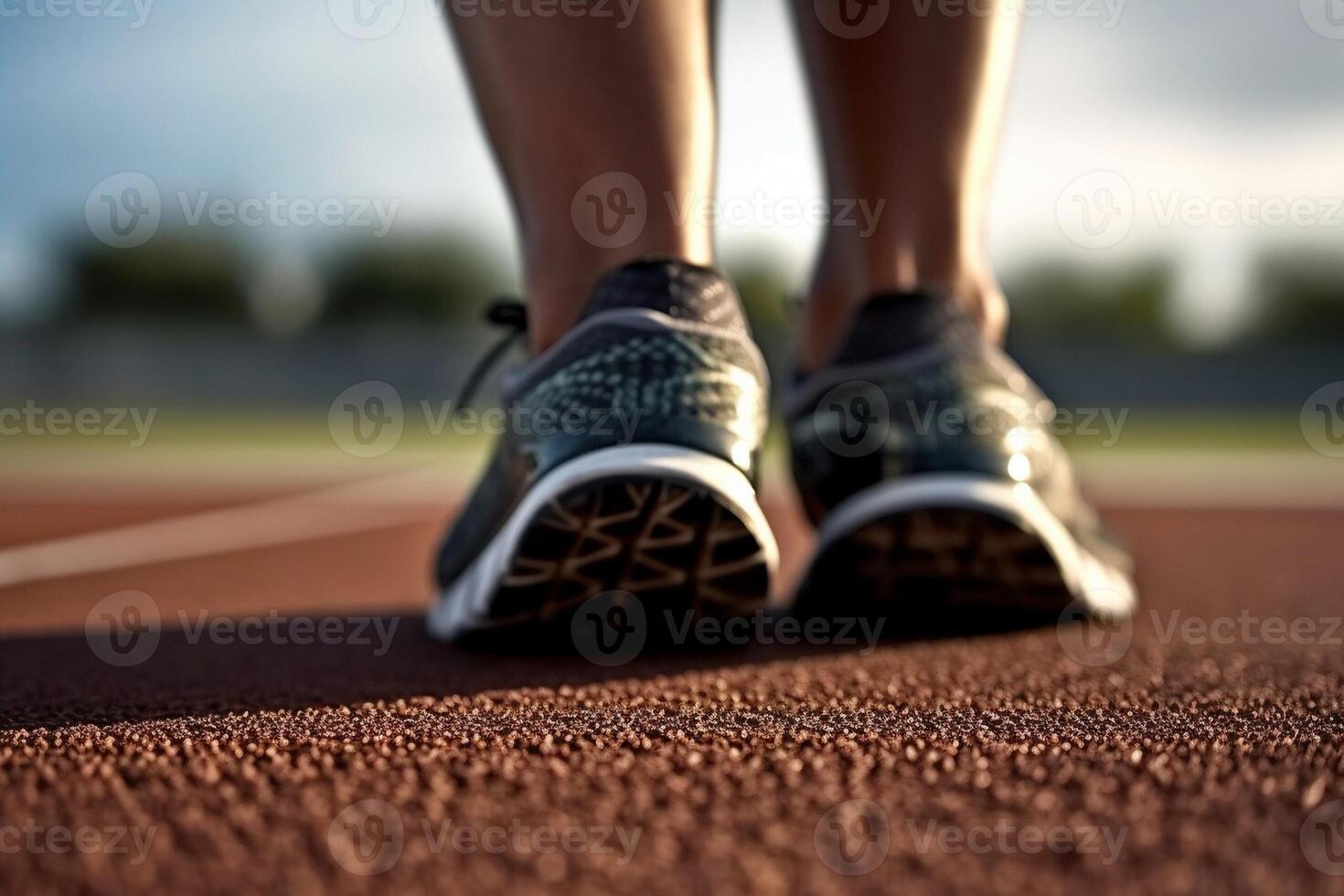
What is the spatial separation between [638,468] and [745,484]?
93 mm

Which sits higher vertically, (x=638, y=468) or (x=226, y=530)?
(x=638, y=468)

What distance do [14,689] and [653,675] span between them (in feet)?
1.57

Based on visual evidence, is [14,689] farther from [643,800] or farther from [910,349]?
[910,349]

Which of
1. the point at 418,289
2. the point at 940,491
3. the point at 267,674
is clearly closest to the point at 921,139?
the point at 940,491

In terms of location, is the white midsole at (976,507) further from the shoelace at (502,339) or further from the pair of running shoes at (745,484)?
the shoelace at (502,339)

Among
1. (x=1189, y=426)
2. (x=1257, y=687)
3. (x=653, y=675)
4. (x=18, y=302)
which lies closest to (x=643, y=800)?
(x=653, y=675)

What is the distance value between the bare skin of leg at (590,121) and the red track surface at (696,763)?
1.15ft

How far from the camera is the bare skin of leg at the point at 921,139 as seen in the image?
4.10 feet

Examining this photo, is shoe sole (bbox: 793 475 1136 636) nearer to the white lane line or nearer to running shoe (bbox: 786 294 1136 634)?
running shoe (bbox: 786 294 1136 634)

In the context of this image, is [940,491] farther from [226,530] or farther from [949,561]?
[226,530]

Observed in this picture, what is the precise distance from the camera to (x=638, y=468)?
2.89 ft

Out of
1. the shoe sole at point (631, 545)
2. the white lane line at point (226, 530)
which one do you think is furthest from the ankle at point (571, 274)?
the white lane line at point (226, 530)

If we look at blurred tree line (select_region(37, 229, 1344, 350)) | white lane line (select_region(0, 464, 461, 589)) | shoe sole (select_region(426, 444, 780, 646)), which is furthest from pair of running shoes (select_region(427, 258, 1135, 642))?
blurred tree line (select_region(37, 229, 1344, 350))

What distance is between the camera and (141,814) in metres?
0.51
